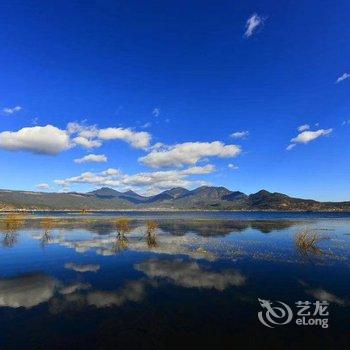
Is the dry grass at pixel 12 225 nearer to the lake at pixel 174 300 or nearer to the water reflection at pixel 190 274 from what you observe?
the lake at pixel 174 300

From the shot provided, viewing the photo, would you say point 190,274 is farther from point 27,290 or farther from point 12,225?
point 12,225

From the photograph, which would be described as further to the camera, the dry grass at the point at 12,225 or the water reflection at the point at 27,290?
the dry grass at the point at 12,225

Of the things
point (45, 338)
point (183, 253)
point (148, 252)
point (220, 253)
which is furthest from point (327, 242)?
point (45, 338)

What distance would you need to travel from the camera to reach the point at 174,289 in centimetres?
2638

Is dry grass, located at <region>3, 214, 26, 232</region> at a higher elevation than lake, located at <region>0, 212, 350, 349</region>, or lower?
higher

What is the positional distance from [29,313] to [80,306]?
3.07 m

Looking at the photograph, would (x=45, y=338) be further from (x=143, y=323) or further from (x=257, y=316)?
(x=257, y=316)

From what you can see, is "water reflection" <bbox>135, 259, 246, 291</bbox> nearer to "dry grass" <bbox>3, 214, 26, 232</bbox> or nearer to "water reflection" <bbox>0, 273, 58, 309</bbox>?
"water reflection" <bbox>0, 273, 58, 309</bbox>

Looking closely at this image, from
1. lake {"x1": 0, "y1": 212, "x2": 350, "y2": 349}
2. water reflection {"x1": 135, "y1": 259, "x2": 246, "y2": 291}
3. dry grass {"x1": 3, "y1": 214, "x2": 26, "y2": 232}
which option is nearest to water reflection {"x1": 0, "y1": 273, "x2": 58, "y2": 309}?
lake {"x1": 0, "y1": 212, "x2": 350, "y2": 349}

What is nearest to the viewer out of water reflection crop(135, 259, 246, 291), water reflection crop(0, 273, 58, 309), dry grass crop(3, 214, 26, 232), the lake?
the lake

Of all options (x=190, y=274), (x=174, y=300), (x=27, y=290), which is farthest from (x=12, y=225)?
(x=174, y=300)

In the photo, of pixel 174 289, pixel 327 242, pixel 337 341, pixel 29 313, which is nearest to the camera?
pixel 337 341

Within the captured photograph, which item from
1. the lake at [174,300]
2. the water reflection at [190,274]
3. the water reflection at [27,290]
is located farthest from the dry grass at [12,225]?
the water reflection at [190,274]

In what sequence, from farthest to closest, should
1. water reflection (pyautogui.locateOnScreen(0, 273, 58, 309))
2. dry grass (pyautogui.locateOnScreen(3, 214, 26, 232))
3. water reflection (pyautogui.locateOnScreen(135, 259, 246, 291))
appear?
1. dry grass (pyautogui.locateOnScreen(3, 214, 26, 232))
2. water reflection (pyautogui.locateOnScreen(135, 259, 246, 291))
3. water reflection (pyautogui.locateOnScreen(0, 273, 58, 309))
